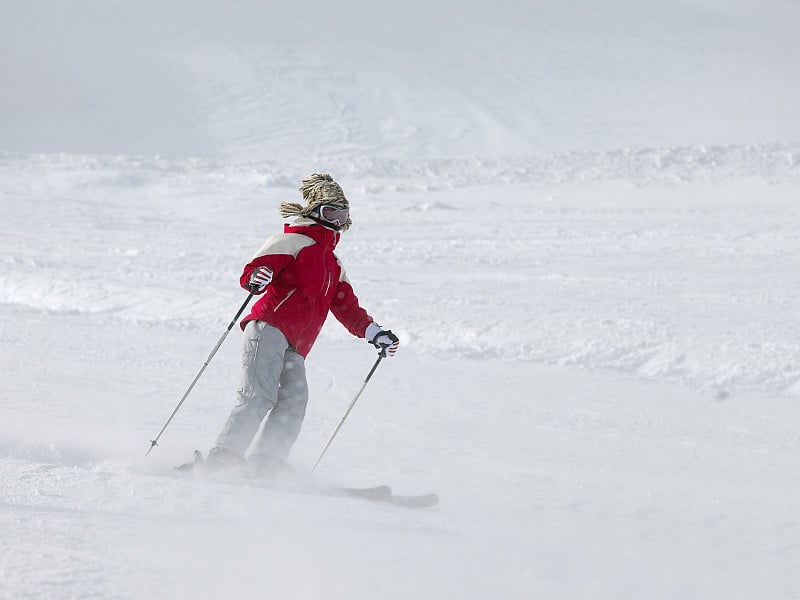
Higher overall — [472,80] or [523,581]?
[523,581]

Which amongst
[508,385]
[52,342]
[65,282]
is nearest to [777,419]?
[508,385]

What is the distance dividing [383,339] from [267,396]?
59cm

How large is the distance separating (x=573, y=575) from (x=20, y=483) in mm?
1828

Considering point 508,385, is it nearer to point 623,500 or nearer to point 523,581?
point 623,500

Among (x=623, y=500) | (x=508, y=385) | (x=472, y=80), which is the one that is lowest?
(x=472, y=80)

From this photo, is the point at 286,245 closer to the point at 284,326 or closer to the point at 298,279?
the point at 298,279

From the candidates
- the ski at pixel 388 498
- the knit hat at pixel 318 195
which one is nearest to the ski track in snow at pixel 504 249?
the ski at pixel 388 498

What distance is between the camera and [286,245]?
405cm

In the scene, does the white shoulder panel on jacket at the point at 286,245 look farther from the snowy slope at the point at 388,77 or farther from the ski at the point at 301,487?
the snowy slope at the point at 388,77

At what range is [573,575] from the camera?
2904 mm

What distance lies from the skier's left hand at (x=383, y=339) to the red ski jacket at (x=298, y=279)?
254mm

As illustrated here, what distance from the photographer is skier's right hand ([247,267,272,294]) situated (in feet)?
12.7

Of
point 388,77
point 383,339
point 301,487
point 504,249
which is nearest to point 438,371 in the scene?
point 383,339

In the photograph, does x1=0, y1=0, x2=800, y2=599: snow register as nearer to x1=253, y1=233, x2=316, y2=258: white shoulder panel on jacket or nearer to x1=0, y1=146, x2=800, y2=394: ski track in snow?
x1=0, y1=146, x2=800, y2=394: ski track in snow
